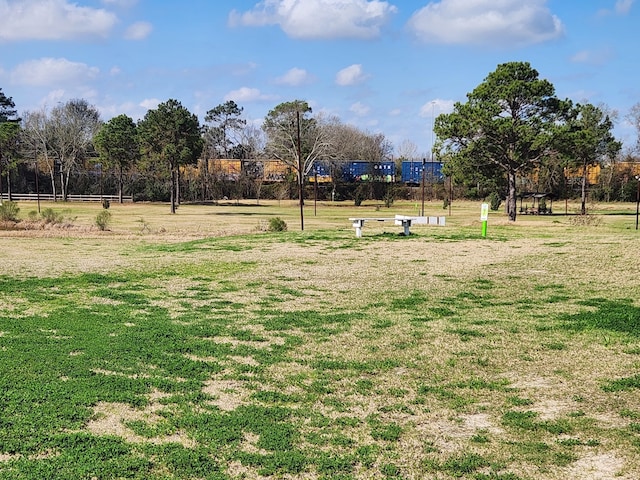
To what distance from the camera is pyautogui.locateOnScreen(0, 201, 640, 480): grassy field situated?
384cm

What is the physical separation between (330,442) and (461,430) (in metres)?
0.92

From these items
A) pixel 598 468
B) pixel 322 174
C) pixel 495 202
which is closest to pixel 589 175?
pixel 495 202

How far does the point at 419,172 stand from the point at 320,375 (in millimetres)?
64106

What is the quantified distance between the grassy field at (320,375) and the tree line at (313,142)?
16.3m

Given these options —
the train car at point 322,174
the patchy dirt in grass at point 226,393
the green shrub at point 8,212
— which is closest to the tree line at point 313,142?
the train car at point 322,174

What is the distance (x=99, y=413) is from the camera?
4551 mm

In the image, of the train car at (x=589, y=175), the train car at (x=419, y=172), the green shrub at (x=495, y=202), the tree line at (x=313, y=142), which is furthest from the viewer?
the train car at (x=419, y=172)

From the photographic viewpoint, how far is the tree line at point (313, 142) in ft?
113

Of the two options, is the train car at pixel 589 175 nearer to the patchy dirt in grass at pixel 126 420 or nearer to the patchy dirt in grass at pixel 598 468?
the patchy dirt in grass at pixel 598 468

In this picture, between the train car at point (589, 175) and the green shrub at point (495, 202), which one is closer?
the green shrub at point (495, 202)

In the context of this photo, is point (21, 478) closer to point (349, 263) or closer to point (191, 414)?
point (191, 414)

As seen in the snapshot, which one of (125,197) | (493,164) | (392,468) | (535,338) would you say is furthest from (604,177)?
(392,468)

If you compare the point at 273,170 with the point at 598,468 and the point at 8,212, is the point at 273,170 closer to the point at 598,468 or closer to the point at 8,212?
the point at 8,212

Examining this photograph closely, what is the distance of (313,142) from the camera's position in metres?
63.2
